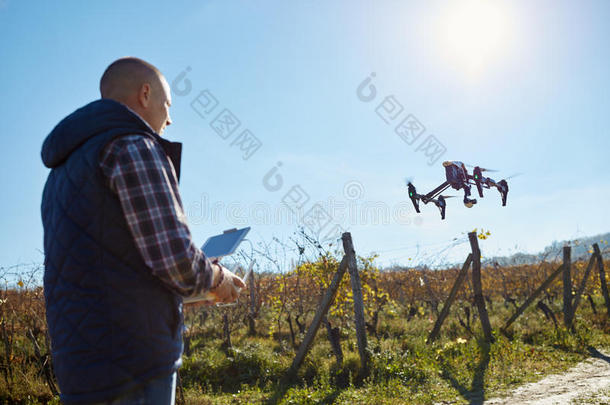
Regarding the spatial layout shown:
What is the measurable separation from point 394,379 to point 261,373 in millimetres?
2114

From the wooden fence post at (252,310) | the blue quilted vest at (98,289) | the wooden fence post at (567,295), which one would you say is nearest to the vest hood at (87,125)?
the blue quilted vest at (98,289)

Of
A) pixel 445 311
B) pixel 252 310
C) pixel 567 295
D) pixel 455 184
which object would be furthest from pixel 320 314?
pixel 567 295

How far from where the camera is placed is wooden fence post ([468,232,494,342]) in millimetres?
7938

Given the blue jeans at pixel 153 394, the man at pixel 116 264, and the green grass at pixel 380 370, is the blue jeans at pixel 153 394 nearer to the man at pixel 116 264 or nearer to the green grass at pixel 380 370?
the man at pixel 116 264

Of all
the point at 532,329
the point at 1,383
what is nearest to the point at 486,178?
the point at 1,383

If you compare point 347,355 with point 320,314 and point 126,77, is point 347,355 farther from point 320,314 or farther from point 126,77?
point 126,77

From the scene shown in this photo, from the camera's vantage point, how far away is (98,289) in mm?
1087

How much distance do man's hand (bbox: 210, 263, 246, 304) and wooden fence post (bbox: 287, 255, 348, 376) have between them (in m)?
4.97

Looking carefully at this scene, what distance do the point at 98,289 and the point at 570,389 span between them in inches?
259

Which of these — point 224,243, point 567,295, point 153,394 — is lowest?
point 567,295

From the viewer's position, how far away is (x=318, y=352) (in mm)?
7277

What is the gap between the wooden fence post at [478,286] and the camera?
26.0 ft

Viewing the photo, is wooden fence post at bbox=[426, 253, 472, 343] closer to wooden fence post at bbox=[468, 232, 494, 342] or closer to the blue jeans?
wooden fence post at bbox=[468, 232, 494, 342]

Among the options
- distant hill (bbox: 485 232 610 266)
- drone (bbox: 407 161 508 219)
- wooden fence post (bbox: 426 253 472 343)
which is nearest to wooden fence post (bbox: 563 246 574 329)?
distant hill (bbox: 485 232 610 266)
